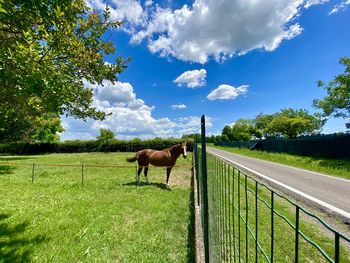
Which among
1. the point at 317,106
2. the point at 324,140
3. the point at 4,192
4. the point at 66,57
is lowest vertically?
the point at 4,192

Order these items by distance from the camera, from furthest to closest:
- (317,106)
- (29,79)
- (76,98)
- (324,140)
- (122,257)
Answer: (317,106)
(324,140)
(76,98)
(122,257)
(29,79)

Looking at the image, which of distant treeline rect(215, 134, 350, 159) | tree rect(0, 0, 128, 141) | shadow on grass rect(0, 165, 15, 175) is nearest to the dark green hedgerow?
distant treeline rect(215, 134, 350, 159)

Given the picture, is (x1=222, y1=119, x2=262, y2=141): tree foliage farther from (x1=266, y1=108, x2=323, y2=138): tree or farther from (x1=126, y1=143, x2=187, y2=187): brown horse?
(x1=126, y1=143, x2=187, y2=187): brown horse

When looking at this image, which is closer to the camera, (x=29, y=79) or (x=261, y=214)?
(x=29, y=79)

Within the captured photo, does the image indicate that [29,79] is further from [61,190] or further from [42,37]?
[61,190]

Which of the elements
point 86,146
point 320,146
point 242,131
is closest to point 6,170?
point 320,146

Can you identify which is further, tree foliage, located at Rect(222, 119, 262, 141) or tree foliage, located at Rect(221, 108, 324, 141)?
tree foliage, located at Rect(222, 119, 262, 141)

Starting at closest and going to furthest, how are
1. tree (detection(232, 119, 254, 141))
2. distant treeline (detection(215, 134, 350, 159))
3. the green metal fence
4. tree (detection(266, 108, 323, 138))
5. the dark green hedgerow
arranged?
the green metal fence
distant treeline (detection(215, 134, 350, 159))
the dark green hedgerow
tree (detection(266, 108, 323, 138))
tree (detection(232, 119, 254, 141))

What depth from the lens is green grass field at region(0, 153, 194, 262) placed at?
4605mm

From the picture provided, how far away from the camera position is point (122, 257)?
179 inches

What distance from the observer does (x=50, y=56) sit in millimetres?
4828

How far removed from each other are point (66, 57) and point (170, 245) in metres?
4.66

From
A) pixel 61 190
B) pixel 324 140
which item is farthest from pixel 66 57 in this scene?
pixel 324 140

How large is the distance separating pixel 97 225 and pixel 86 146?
4399 cm
